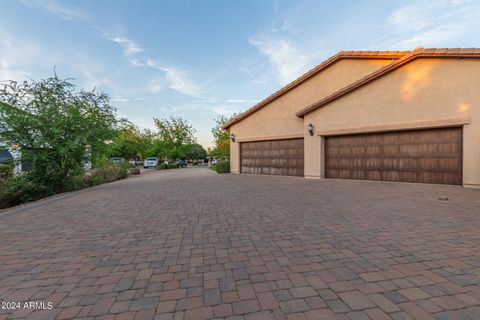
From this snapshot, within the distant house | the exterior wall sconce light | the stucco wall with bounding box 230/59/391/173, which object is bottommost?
the distant house

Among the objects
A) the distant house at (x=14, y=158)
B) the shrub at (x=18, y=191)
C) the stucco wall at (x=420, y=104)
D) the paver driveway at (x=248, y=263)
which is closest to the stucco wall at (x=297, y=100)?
the stucco wall at (x=420, y=104)

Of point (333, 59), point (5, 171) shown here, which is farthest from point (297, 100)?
point (5, 171)

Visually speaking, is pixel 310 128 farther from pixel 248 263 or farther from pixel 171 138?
pixel 171 138

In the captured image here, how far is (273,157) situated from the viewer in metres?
14.5

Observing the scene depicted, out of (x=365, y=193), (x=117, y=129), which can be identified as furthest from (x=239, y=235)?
(x=117, y=129)

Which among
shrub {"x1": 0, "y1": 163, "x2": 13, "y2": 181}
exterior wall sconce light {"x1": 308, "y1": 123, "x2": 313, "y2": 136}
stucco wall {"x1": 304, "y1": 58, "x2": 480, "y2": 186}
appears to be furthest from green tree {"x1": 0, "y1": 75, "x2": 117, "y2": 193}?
stucco wall {"x1": 304, "y1": 58, "x2": 480, "y2": 186}

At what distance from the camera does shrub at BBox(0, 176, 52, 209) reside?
8156 mm

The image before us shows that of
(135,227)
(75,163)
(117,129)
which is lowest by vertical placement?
(135,227)

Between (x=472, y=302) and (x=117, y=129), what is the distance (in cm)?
1248

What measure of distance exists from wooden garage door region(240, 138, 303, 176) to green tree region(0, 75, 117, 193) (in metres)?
9.28

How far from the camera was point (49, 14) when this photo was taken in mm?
9000

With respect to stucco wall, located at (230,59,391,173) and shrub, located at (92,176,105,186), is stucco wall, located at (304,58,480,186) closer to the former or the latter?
stucco wall, located at (230,59,391,173)

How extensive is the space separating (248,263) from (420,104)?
33.6ft

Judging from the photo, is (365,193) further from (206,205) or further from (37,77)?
(37,77)
